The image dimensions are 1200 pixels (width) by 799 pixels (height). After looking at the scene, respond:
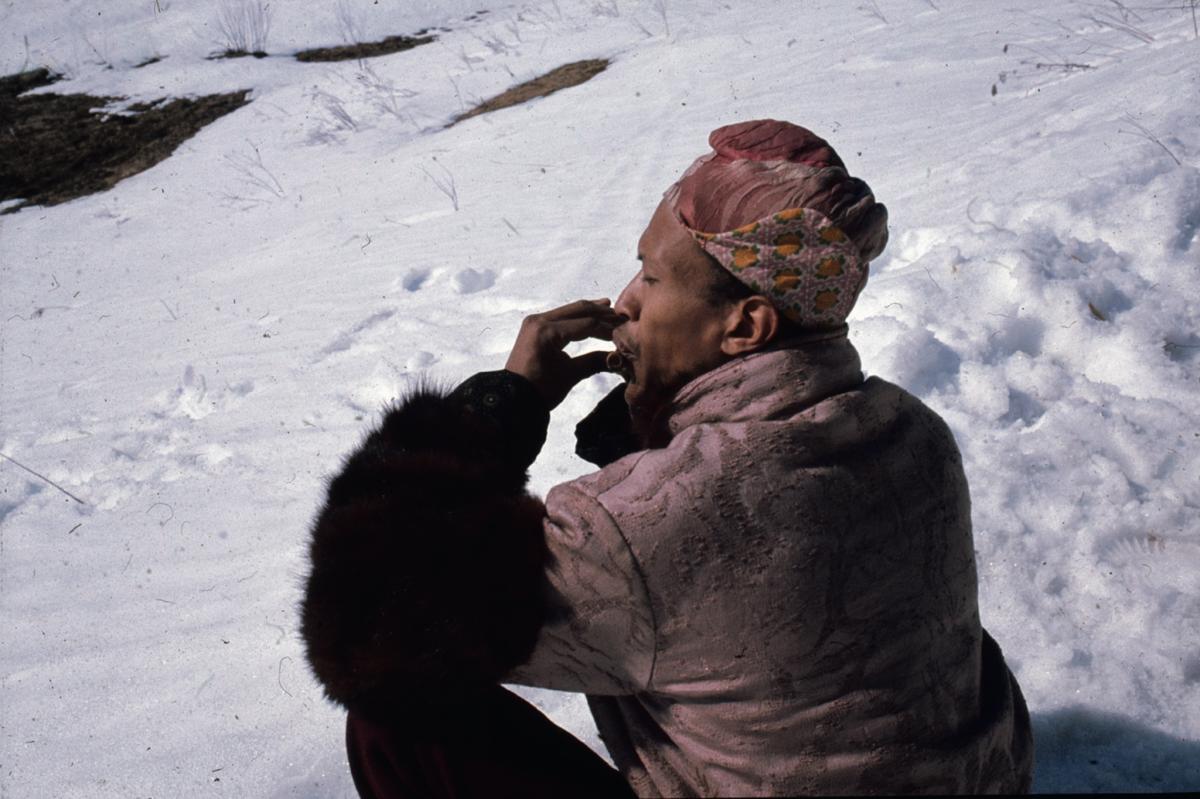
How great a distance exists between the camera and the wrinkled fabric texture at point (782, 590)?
4.04ft

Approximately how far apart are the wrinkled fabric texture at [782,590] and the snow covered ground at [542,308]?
0.96 metres

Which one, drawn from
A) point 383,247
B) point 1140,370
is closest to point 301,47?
point 383,247

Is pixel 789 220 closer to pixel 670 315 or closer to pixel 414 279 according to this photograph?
pixel 670 315

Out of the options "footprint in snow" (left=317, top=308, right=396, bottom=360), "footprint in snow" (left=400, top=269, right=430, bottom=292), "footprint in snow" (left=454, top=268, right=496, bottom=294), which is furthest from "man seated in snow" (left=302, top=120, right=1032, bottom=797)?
"footprint in snow" (left=400, top=269, right=430, bottom=292)

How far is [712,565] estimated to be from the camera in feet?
4.04

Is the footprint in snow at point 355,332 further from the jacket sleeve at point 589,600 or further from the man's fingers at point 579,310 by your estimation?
the jacket sleeve at point 589,600

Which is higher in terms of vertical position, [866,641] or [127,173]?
[866,641]

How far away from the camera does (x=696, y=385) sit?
4.65 ft

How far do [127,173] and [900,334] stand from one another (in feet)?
23.5

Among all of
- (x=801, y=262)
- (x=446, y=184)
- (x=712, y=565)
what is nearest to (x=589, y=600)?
(x=712, y=565)

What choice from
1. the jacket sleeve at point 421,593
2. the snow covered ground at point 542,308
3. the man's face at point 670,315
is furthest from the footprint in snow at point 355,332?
the jacket sleeve at point 421,593

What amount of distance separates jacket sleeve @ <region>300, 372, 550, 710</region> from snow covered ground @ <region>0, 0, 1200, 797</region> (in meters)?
1.13

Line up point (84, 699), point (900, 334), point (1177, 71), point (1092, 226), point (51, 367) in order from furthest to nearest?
1. point (51, 367)
2. point (1177, 71)
3. point (1092, 226)
4. point (900, 334)
5. point (84, 699)

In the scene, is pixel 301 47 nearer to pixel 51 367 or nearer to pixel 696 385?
pixel 51 367
